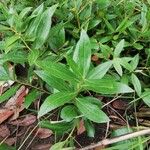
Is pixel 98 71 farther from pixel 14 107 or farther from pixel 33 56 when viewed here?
pixel 14 107

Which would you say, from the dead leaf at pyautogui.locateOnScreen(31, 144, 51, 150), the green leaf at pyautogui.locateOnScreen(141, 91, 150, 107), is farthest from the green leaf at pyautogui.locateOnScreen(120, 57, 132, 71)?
the dead leaf at pyautogui.locateOnScreen(31, 144, 51, 150)

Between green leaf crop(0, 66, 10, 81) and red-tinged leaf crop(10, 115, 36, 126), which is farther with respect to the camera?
red-tinged leaf crop(10, 115, 36, 126)

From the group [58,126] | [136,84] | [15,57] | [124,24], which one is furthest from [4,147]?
[124,24]

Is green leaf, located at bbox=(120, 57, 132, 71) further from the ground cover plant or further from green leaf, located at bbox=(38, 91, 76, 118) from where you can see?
green leaf, located at bbox=(38, 91, 76, 118)

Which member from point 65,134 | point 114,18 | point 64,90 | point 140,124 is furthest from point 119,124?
point 114,18

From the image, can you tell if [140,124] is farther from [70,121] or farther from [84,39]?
[84,39]
